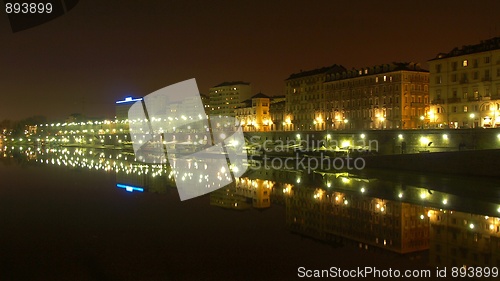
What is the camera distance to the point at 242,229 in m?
16.5

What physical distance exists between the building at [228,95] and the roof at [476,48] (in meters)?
79.2

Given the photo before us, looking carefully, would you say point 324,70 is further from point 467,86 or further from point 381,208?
point 381,208

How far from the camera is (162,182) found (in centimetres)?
3080

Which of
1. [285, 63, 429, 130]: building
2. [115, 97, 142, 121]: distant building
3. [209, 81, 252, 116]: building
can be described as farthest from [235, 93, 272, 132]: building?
[115, 97, 142, 121]: distant building

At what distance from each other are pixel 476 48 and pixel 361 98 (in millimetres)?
19734

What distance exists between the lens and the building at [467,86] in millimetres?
42844

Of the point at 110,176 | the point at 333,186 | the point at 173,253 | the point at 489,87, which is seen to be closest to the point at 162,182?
the point at 110,176

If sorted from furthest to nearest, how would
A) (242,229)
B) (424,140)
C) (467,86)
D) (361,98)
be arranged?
(361,98) → (467,86) → (424,140) → (242,229)

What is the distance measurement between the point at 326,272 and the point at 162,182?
20800 mm

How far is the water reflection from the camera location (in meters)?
13.9

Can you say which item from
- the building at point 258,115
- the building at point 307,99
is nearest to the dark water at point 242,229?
the building at point 307,99

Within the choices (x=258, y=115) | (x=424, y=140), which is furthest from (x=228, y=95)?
(x=424, y=140)

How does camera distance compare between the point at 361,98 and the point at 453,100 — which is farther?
the point at 361,98

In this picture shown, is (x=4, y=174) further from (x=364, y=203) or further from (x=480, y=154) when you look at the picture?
(x=480, y=154)
